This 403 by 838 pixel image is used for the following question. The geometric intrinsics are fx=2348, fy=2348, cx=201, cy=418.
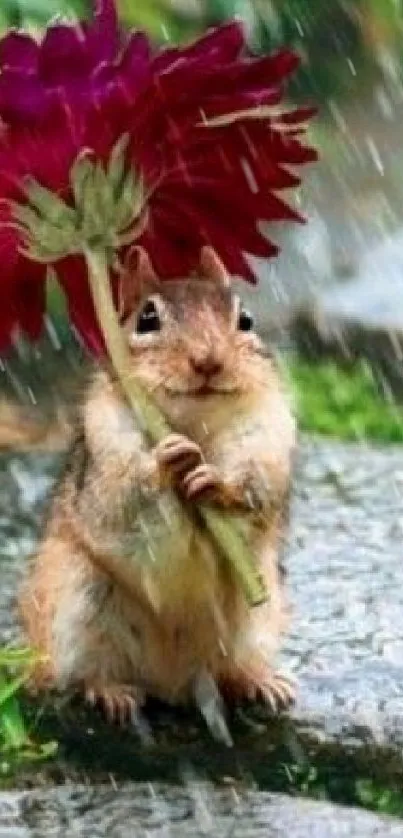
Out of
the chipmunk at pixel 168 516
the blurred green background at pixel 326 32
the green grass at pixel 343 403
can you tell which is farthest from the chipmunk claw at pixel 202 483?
the blurred green background at pixel 326 32

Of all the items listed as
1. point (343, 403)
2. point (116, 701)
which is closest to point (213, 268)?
point (116, 701)

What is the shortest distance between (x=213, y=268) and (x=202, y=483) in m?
0.22

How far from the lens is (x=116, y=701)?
8.24ft

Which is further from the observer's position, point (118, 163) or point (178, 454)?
point (178, 454)

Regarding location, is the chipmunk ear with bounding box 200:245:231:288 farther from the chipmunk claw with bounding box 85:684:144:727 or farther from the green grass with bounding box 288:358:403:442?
the green grass with bounding box 288:358:403:442

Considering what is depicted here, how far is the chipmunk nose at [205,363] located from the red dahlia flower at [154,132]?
9cm

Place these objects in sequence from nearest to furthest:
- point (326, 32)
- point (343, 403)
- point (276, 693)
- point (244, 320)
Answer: point (244, 320) → point (276, 693) → point (343, 403) → point (326, 32)

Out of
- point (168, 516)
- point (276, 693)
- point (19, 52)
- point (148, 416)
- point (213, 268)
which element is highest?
point (19, 52)

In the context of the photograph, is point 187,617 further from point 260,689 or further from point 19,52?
point 19,52

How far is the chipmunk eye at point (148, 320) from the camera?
230 cm

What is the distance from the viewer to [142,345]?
2.29 metres

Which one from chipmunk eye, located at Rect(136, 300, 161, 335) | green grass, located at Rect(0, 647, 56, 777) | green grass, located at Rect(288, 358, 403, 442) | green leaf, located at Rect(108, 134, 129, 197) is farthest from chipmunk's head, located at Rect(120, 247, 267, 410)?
green grass, located at Rect(288, 358, 403, 442)

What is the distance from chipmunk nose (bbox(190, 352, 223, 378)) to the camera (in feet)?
7.26

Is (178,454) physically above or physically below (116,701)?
above
